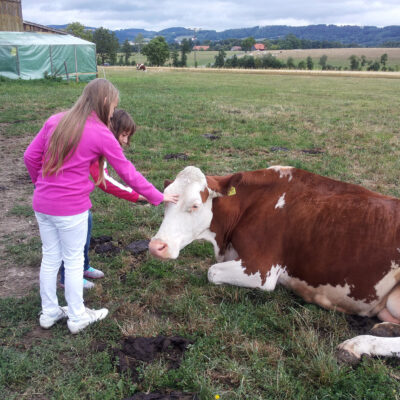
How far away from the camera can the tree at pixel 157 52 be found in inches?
3472

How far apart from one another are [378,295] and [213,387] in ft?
5.70

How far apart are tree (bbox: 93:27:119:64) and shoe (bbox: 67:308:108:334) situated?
92795 millimetres

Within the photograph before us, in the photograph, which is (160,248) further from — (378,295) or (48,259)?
(378,295)

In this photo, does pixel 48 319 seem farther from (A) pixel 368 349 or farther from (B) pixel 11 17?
(B) pixel 11 17

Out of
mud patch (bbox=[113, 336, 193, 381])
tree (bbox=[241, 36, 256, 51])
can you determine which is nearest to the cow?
mud patch (bbox=[113, 336, 193, 381])

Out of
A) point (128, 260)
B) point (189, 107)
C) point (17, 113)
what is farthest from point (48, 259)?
point (189, 107)

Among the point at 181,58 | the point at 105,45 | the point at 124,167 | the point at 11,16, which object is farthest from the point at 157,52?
the point at 124,167

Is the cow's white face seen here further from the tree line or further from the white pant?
the tree line

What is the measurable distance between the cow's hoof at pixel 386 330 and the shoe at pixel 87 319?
7.71ft

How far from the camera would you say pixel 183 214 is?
394 cm

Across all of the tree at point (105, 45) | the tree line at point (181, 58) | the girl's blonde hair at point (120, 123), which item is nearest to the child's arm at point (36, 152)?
the girl's blonde hair at point (120, 123)

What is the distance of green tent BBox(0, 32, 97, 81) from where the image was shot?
998 inches

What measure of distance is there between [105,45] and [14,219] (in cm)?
9122

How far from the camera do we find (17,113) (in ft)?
42.6
